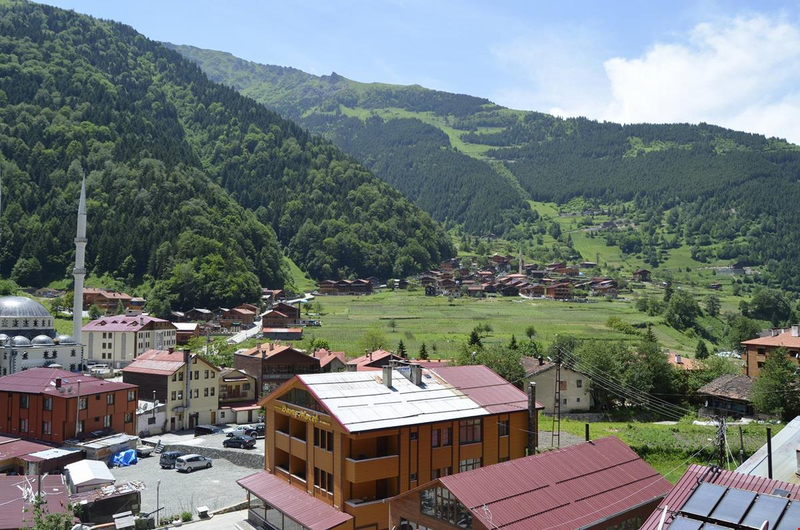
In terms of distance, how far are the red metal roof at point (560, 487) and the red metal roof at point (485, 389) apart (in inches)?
215

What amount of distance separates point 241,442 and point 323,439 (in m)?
17.9

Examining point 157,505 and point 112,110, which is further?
point 112,110

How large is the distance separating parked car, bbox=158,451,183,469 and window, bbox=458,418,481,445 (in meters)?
19.1

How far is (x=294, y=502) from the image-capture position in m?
26.2

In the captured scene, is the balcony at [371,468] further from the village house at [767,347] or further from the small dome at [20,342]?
the village house at [767,347]

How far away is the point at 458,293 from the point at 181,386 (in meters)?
101

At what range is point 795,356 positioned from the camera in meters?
60.5

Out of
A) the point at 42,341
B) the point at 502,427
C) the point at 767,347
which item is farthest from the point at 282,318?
the point at 502,427

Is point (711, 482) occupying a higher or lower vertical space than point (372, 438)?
higher

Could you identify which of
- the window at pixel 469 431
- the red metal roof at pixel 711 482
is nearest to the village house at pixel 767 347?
the window at pixel 469 431

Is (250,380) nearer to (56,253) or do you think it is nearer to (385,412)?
(385,412)

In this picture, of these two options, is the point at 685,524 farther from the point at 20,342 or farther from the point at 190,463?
the point at 20,342

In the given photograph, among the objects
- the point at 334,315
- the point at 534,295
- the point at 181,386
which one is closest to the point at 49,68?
the point at 334,315

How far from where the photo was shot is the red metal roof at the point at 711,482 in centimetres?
1307
